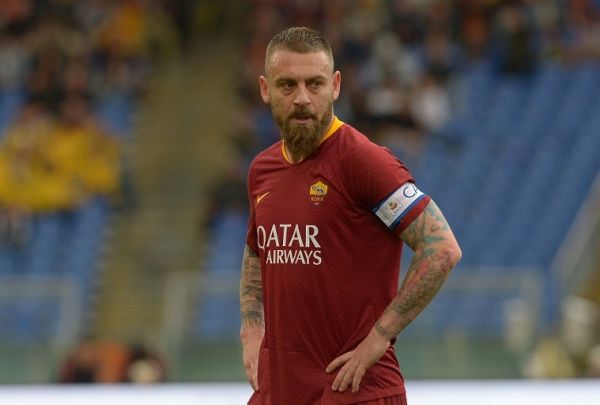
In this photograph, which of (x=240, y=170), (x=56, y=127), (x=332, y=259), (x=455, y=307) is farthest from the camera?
(x=56, y=127)

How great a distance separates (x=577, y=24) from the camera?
1265 centimetres

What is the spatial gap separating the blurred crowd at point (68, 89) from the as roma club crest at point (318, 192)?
30.4 ft

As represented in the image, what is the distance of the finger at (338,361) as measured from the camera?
11.1 ft

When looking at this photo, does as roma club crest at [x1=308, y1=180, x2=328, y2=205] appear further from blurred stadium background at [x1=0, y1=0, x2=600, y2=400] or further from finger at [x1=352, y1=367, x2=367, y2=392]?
blurred stadium background at [x1=0, y1=0, x2=600, y2=400]

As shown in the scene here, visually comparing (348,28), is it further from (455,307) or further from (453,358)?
(453,358)

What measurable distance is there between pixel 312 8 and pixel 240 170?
2480 millimetres

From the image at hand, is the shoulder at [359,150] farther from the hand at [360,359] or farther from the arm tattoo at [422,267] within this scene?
the hand at [360,359]

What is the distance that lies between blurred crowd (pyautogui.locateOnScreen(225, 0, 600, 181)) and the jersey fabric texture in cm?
842

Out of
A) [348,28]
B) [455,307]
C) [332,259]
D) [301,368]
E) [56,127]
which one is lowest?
[301,368]

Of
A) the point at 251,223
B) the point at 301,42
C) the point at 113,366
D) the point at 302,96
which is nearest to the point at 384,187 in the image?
the point at 302,96

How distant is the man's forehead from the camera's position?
11.0 ft

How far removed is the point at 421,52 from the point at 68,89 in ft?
12.9

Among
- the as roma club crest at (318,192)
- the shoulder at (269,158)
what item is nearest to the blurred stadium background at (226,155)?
the shoulder at (269,158)

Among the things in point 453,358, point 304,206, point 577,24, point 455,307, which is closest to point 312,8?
point 577,24
